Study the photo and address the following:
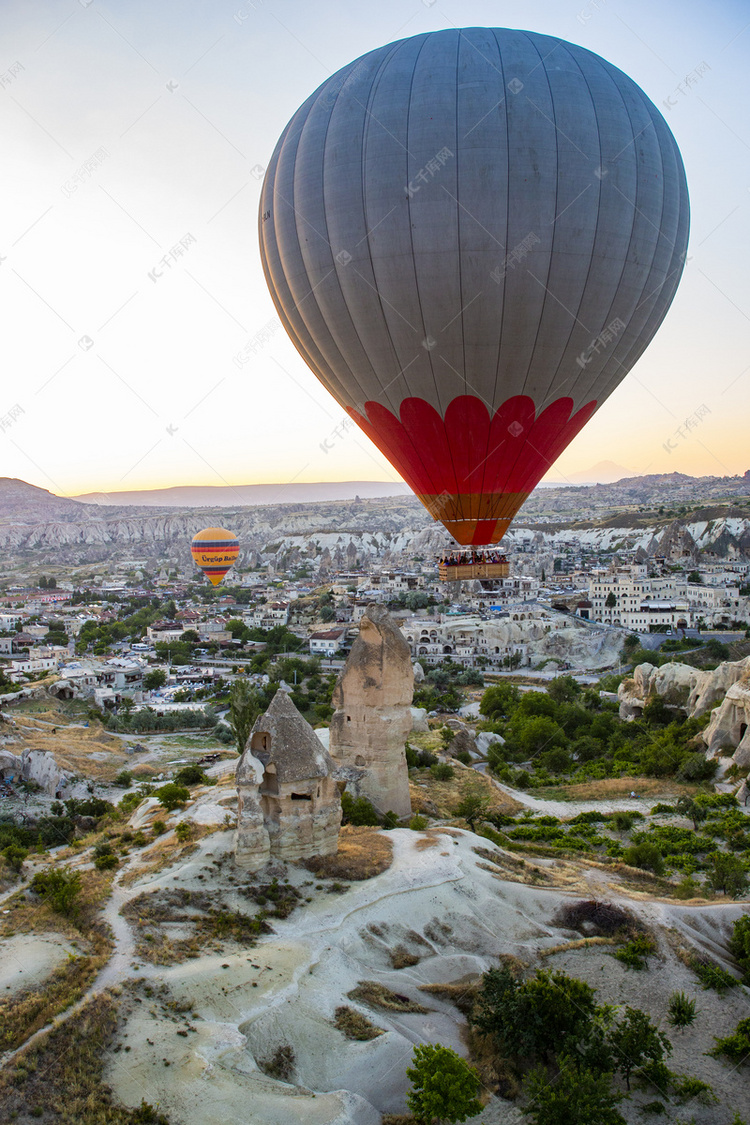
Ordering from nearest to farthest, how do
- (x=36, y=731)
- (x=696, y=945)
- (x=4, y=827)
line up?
(x=696, y=945) < (x=4, y=827) < (x=36, y=731)

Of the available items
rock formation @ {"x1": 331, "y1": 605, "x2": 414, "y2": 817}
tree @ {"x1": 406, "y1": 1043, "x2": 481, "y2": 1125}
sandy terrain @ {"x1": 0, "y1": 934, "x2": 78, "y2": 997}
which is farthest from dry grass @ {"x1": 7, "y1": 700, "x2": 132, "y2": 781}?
tree @ {"x1": 406, "y1": 1043, "x2": 481, "y2": 1125}

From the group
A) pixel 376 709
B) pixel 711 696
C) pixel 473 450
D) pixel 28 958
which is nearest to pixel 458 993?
pixel 28 958

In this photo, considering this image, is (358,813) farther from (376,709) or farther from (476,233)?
(476,233)

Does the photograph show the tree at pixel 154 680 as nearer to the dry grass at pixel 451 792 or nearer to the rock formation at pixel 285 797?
the dry grass at pixel 451 792

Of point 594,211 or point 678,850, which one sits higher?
point 594,211

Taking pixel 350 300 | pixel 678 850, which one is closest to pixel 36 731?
pixel 350 300

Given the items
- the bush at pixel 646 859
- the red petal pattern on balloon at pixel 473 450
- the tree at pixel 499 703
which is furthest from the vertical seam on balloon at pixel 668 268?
the tree at pixel 499 703

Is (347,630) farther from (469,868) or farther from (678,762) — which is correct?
(469,868)
